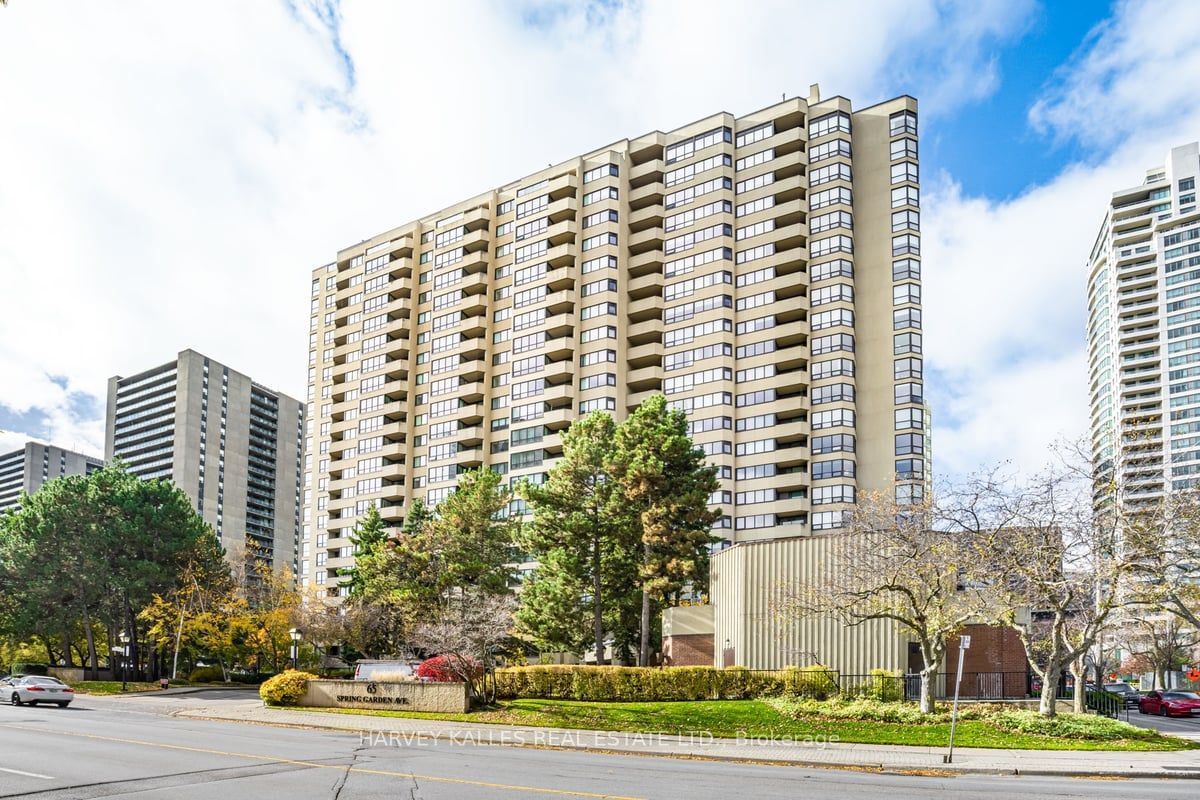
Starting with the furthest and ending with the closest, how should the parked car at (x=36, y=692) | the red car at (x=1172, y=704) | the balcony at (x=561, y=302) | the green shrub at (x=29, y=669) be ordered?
1. the balcony at (x=561, y=302)
2. the green shrub at (x=29, y=669)
3. the red car at (x=1172, y=704)
4. the parked car at (x=36, y=692)

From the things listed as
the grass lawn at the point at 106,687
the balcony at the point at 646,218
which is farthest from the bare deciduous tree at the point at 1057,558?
the balcony at the point at 646,218

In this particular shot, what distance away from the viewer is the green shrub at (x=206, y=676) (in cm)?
6806

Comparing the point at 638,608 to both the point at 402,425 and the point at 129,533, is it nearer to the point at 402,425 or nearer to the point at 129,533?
the point at 129,533

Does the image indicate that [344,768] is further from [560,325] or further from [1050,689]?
[560,325]

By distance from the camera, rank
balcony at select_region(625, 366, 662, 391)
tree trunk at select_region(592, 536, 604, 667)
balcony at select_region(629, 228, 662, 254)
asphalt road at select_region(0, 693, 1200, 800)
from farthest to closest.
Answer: balcony at select_region(629, 228, 662, 254), balcony at select_region(625, 366, 662, 391), tree trunk at select_region(592, 536, 604, 667), asphalt road at select_region(0, 693, 1200, 800)

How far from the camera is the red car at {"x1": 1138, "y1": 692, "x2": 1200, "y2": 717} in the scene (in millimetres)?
45188

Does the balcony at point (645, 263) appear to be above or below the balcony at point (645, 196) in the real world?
below

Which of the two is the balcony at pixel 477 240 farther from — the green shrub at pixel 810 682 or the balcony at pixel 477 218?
the green shrub at pixel 810 682

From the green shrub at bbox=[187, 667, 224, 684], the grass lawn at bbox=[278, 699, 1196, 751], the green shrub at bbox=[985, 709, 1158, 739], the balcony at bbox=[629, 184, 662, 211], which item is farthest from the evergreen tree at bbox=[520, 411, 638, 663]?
the balcony at bbox=[629, 184, 662, 211]

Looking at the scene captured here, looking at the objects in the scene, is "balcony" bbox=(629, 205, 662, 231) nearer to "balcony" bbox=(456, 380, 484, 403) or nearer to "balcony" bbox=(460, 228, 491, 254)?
"balcony" bbox=(460, 228, 491, 254)

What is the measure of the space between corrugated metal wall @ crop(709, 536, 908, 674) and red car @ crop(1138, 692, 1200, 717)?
17.9 metres

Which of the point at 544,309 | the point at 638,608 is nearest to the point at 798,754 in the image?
the point at 638,608

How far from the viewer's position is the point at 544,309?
92.6 m

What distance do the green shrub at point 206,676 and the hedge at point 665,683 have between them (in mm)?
39559
